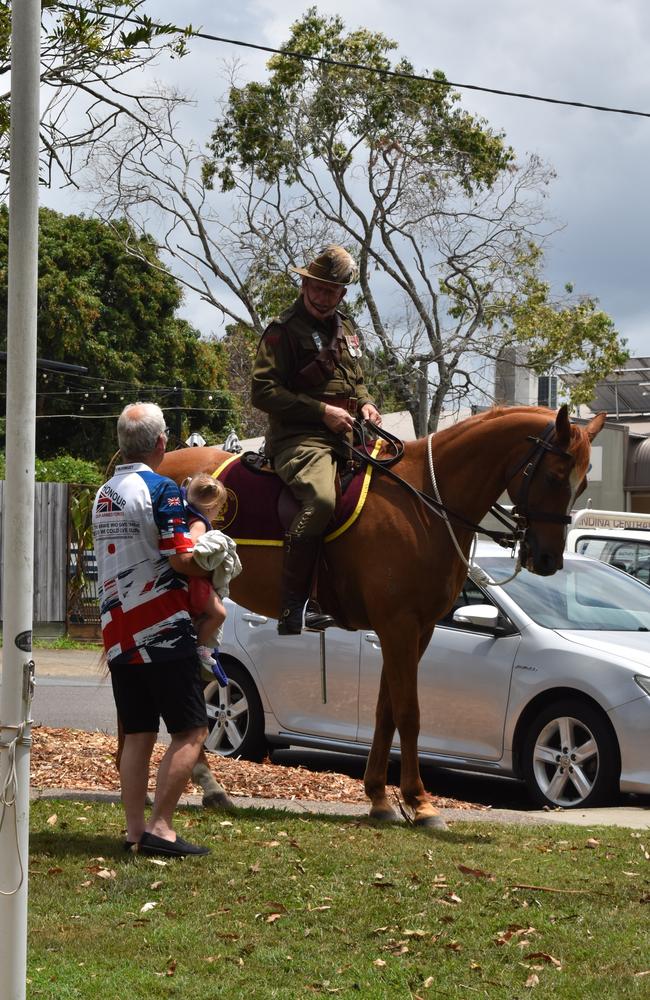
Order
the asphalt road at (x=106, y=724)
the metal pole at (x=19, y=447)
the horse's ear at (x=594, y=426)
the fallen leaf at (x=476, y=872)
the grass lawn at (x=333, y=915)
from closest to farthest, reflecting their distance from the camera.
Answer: the metal pole at (x=19, y=447), the grass lawn at (x=333, y=915), the fallen leaf at (x=476, y=872), the horse's ear at (x=594, y=426), the asphalt road at (x=106, y=724)

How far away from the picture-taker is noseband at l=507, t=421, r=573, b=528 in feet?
23.8

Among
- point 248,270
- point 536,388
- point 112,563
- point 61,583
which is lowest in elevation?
point 61,583

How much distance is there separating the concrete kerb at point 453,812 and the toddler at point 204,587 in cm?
159

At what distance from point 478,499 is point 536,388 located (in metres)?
23.2

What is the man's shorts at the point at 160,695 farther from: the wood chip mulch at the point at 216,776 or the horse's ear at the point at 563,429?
the horse's ear at the point at 563,429

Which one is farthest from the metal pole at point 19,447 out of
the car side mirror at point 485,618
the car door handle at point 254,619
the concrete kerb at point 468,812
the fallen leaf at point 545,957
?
the car door handle at point 254,619

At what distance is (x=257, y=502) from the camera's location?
25.3ft

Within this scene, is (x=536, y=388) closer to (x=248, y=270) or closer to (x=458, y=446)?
(x=248, y=270)

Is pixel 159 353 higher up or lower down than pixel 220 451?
higher up

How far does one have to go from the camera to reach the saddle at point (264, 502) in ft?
24.6

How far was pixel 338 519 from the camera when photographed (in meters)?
7.47

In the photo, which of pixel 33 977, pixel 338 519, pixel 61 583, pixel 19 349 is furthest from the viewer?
pixel 61 583

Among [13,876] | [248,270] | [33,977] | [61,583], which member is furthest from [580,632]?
[248,270]

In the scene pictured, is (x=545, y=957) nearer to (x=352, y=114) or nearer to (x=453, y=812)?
(x=453, y=812)
